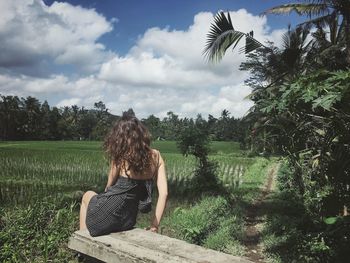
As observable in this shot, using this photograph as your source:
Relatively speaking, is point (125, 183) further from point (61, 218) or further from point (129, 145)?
point (61, 218)

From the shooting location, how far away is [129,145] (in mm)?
3715

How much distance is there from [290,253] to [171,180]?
10.8 m

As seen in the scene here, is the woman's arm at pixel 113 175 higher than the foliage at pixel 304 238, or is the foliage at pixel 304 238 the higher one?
the woman's arm at pixel 113 175

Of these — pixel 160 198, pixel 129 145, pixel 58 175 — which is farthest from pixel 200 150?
pixel 129 145

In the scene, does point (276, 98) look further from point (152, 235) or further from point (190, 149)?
point (190, 149)

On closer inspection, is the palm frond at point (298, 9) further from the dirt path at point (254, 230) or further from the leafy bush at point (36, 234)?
the leafy bush at point (36, 234)

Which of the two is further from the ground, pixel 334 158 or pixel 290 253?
pixel 334 158

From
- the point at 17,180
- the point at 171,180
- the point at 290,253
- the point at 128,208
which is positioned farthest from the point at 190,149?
the point at 128,208

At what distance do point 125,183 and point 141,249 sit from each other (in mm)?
760

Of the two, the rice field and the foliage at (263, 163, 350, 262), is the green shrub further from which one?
the rice field

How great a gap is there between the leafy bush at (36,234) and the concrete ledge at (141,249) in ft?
1.95

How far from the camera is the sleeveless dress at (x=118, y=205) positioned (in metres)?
3.69

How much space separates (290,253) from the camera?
524cm

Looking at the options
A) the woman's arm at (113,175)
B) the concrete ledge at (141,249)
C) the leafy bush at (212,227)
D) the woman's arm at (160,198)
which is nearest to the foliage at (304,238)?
the leafy bush at (212,227)
